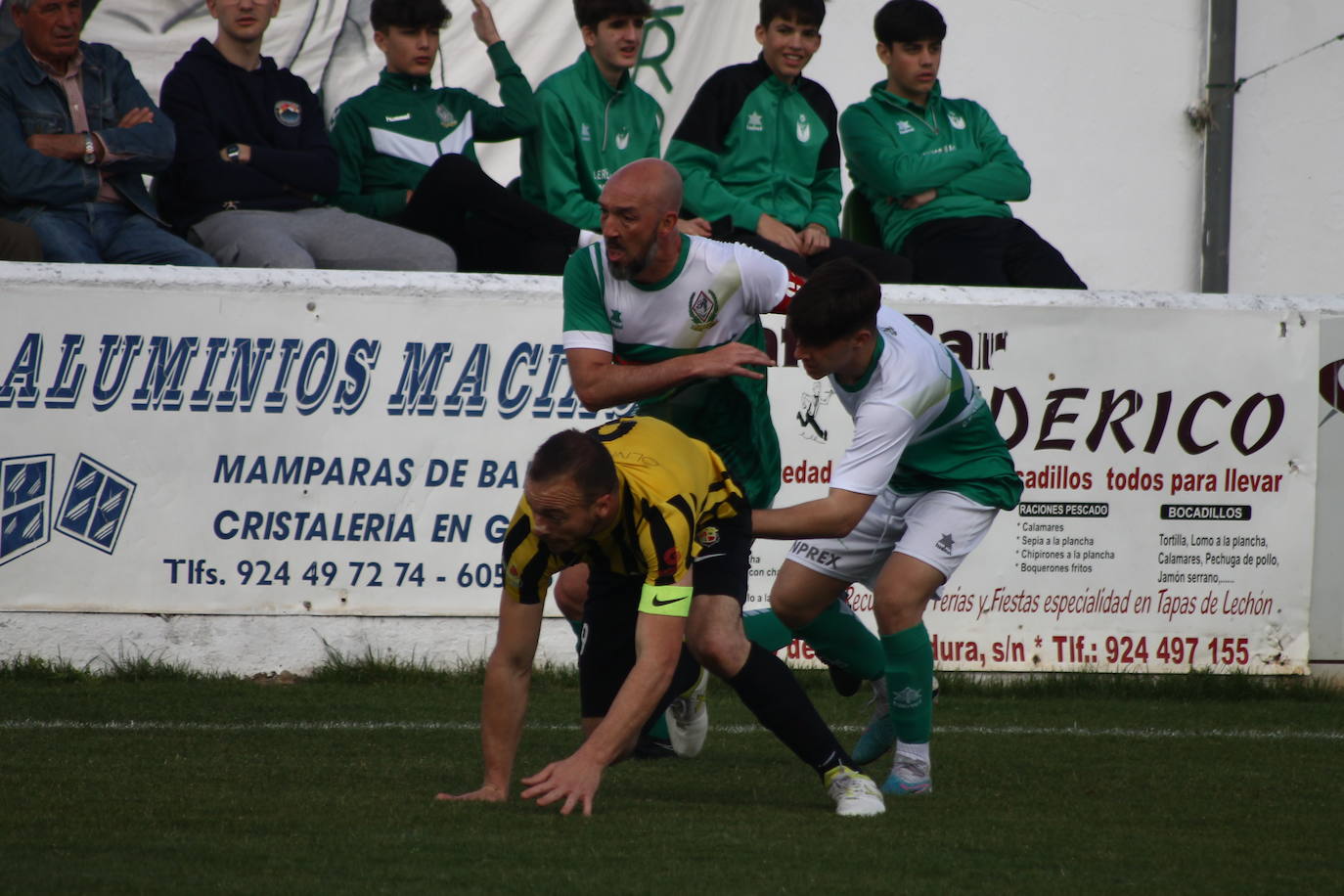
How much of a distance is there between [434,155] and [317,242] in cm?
89

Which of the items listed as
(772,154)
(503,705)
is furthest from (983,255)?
(503,705)

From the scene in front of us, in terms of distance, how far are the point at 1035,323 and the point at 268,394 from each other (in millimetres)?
3520

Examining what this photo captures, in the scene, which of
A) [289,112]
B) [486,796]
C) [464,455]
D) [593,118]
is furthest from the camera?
[593,118]

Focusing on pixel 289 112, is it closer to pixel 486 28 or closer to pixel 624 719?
pixel 486 28

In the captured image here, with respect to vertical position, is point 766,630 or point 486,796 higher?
point 766,630

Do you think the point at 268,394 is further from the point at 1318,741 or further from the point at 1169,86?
the point at 1169,86

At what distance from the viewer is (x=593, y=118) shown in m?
8.72

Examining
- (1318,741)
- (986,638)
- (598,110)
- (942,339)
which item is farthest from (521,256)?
(1318,741)

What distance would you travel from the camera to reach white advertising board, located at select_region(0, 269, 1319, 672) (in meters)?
7.64

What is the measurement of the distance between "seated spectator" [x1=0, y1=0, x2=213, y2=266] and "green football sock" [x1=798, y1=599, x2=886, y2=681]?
11.6 feet

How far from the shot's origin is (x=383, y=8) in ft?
28.0

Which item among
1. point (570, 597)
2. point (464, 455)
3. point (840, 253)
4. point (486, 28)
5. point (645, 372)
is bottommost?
point (570, 597)

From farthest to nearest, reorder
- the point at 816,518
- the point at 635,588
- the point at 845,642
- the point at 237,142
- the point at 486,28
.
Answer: the point at 486,28 → the point at 237,142 → the point at 845,642 → the point at 635,588 → the point at 816,518

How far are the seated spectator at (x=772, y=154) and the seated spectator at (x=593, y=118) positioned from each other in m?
0.23
